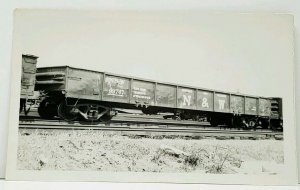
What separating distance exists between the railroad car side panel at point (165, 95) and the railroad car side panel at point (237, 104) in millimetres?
242

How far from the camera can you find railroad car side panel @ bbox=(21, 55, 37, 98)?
4.68ft

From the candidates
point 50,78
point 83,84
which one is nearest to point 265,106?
point 83,84

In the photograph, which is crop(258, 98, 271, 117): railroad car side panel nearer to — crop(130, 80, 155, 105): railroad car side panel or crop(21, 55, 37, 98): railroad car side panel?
crop(130, 80, 155, 105): railroad car side panel

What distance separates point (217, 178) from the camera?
1382 millimetres

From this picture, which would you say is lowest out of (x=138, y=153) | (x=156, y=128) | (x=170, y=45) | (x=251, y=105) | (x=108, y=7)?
(x=138, y=153)

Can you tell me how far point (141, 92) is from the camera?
1447 millimetres

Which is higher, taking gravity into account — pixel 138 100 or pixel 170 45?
pixel 170 45

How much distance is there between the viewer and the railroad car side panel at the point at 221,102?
4.73 ft

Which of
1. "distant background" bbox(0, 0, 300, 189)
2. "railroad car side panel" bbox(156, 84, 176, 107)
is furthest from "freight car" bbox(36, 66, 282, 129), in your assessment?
"distant background" bbox(0, 0, 300, 189)

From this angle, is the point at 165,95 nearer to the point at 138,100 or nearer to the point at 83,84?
the point at 138,100

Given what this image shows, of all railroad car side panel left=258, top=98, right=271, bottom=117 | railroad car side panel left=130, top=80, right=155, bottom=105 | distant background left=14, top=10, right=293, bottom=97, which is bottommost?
railroad car side panel left=258, top=98, right=271, bottom=117

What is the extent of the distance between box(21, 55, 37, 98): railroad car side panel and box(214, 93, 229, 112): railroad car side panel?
2.51 feet

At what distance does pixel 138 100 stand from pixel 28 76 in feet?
1.53

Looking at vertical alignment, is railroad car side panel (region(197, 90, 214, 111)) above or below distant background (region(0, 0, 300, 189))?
below
